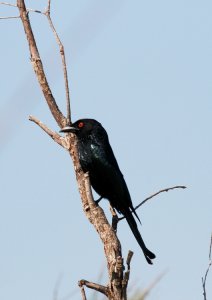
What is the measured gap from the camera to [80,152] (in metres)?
6.65

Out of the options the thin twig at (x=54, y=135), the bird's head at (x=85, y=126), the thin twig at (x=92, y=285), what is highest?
the bird's head at (x=85, y=126)

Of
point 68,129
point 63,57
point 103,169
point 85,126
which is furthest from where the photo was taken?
point 85,126

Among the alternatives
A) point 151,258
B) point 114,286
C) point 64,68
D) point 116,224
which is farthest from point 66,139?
point 114,286

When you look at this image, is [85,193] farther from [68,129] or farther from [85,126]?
[85,126]

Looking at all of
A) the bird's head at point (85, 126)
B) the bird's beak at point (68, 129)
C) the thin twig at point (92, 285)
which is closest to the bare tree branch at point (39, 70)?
the bird's beak at point (68, 129)

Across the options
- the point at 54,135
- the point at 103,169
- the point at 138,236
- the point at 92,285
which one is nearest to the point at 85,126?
the point at 103,169

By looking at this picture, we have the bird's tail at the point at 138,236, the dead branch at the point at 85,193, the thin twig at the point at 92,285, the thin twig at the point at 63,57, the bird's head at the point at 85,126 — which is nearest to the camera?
the thin twig at the point at 92,285

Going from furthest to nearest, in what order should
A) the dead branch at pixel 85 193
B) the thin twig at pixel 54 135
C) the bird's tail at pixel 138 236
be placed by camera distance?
the bird's tail at pixel 138 236 → the thin twig at pixel 54 135 → the dead branch at pixel 85 193

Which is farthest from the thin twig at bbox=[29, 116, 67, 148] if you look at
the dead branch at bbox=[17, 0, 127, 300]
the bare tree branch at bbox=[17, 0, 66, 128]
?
the bare tree branch at bbox=[17, 0, 66, 128]

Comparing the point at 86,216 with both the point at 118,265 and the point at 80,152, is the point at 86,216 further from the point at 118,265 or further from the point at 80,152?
the point at 80,152

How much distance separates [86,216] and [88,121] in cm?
211

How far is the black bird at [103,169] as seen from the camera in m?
6.57

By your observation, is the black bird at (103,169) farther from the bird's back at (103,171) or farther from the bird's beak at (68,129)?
the bird's beak at (68,129)

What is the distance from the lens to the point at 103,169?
6.63 metres
